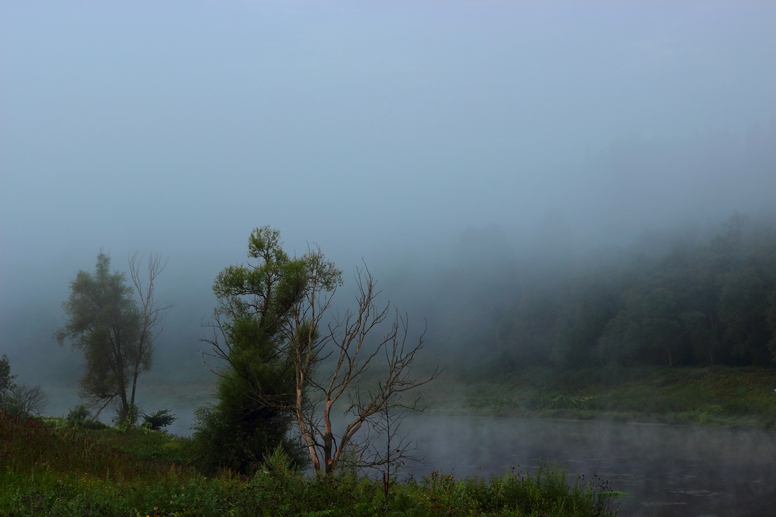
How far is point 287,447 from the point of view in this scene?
20.3 m

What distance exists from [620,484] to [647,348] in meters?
52.3

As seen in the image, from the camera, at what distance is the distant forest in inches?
2576

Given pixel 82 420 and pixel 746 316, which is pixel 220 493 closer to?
pixel 82 420

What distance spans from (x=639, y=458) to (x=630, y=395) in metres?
30.9

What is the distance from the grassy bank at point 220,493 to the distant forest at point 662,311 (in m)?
57.0

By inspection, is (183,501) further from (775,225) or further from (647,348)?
(775,225)

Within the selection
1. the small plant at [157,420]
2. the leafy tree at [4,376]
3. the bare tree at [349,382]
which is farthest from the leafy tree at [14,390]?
the bare tree at [349,382]

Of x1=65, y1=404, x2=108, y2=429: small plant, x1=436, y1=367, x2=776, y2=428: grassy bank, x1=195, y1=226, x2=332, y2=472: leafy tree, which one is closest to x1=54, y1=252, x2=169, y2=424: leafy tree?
x1=65, y1=404, x2=108, y2=429: small plant

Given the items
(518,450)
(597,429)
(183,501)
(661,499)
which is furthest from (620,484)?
(597,429)

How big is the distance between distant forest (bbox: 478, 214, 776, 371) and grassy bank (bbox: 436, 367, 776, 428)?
3.61 metres

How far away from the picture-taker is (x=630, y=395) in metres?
62.8

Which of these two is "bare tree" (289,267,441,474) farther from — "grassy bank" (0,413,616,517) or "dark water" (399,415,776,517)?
"dark water" (399,415,776,517)

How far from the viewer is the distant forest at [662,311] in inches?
2576

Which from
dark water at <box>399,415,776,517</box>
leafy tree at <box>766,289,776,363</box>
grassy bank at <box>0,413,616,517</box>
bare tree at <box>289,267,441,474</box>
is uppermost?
leafy tree at <box>766,289,776,363</box>
